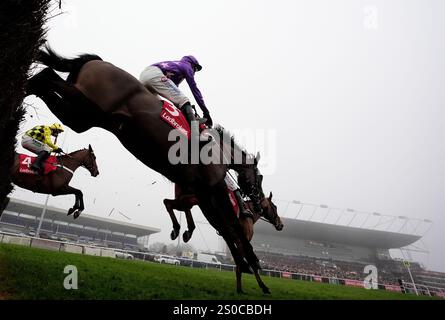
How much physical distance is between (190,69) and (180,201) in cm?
302

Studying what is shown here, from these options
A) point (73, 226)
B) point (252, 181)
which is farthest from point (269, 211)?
point (73, 226)

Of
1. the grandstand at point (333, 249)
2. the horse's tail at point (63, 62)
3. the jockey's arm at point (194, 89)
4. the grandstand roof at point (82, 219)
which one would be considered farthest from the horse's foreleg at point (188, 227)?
the grandstand roof at point (82, 219)

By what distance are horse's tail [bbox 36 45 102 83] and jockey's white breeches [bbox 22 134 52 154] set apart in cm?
437

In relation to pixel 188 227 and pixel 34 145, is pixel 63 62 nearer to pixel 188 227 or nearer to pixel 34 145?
pixel 188 227

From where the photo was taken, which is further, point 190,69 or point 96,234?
point 96,234

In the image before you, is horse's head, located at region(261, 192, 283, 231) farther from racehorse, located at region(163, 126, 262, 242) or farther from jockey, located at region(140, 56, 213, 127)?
jockey, located at region(140, 56, 213, 127)

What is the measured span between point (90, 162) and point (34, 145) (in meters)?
1.66

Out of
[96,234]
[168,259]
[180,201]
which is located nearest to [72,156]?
[180,201]

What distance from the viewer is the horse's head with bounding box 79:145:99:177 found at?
27.6 feet

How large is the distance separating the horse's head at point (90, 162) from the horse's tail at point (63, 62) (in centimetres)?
536

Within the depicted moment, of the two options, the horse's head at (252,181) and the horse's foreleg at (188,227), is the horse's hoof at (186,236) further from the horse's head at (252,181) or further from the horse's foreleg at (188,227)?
the horse's head at (252,181)

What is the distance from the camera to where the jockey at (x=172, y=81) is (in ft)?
13.3

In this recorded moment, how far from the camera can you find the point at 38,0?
2.36m
